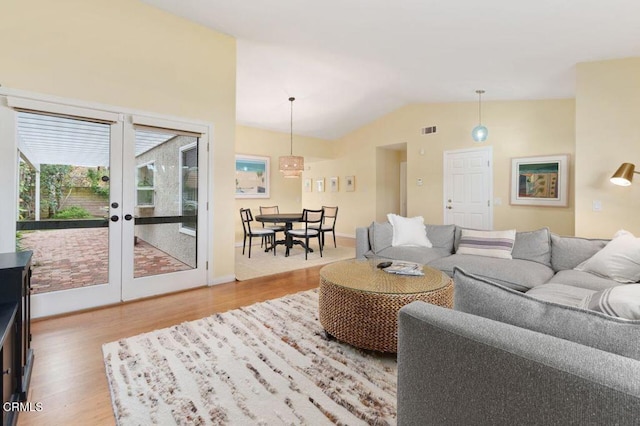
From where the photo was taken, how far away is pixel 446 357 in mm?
872

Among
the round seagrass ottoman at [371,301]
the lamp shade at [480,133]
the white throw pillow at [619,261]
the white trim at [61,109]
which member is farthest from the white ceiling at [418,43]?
the round seagrass ottoman at [371,301]

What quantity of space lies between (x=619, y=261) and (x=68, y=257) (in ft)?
15.8

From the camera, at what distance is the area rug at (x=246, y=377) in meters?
1.55

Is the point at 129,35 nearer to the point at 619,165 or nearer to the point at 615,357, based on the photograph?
the point at 615,357

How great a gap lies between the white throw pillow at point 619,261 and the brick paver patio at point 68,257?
4335mm

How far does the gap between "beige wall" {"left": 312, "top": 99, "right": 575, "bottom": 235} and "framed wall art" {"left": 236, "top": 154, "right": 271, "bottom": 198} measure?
2.25 meters

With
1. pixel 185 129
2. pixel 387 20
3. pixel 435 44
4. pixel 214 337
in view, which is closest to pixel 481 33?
pixel 435 44

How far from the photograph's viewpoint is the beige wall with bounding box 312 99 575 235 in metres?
5.12

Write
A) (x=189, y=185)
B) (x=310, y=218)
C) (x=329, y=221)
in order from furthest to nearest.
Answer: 1. (x=329, y=221)
2. (x=310, y=218)
3. (x=189, y=185)

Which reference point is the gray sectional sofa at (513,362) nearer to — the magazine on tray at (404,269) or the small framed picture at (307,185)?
the magazine on tray at (404,269)

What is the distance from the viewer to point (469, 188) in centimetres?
609

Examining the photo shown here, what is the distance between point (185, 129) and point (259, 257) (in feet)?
8.91

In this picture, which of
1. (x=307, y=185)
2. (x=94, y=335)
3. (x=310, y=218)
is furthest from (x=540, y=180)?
(x=94, y=335)

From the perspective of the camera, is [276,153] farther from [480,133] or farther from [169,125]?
[480,133]
